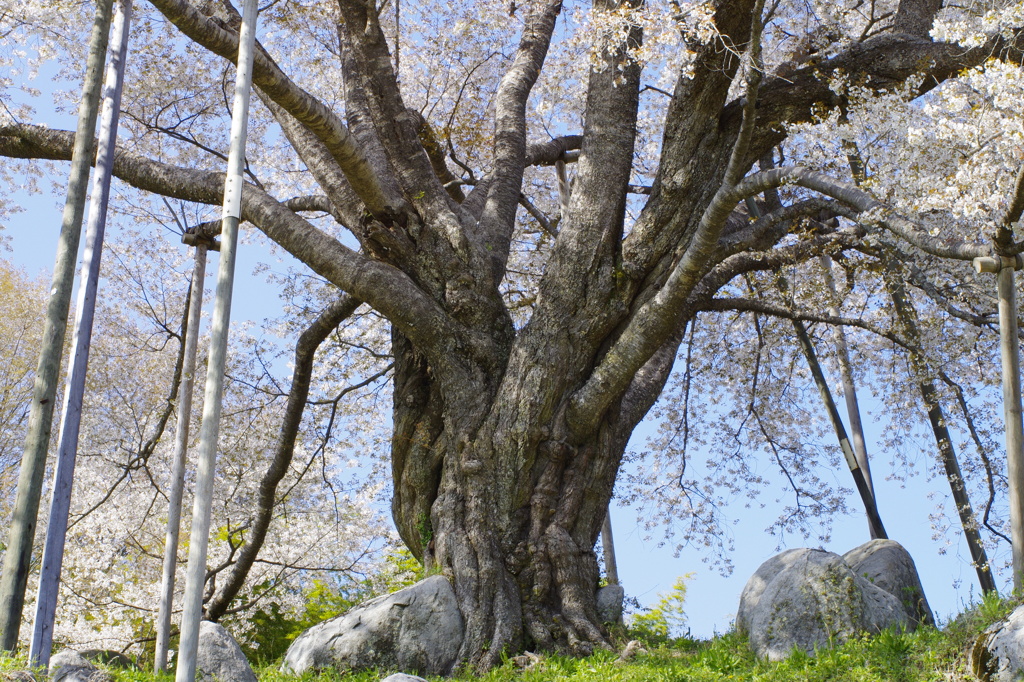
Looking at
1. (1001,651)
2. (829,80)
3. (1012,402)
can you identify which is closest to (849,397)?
(829,80)

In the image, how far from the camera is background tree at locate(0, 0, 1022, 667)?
5.50 metres

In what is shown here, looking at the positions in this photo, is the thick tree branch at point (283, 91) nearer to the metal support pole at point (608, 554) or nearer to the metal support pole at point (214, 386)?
the metal support pole at point (214, 386)

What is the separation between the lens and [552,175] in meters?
11.8

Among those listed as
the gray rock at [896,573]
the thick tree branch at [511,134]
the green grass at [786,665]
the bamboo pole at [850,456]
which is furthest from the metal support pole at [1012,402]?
the thick tree branch at [511,134]

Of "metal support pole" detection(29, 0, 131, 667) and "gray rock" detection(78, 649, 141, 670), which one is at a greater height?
"metal support pole" detection(29, 0, 131, 667)

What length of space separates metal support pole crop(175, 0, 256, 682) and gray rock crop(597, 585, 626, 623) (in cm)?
307

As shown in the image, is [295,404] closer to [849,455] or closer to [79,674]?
[79,674]

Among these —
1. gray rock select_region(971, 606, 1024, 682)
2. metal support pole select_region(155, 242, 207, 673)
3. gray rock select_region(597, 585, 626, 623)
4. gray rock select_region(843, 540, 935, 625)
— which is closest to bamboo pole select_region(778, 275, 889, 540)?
gray rock select_region(843, 540, 935, 625)

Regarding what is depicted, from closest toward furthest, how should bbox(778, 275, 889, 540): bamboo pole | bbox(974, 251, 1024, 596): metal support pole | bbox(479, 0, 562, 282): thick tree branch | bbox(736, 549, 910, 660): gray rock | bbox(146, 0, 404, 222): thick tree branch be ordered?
bbox(974, 251, 1024, 596): metal support pole, bbox(146, 0, 404, 222): thick tree branch, bbox(736, 549, 910, 660): gray rock, bbox(479, 0, 562, 282): thick tree branch, bbox(778, 275, 889, 540): bamboo pole

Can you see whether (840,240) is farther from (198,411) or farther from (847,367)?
(198,411)

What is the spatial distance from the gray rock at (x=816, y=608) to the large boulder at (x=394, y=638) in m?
1.99

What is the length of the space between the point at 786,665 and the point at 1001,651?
3.89 ft

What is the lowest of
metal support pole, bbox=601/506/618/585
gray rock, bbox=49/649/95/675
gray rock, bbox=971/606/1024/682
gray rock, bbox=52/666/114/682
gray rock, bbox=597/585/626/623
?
gray rock, bbox=971/606/1024/682

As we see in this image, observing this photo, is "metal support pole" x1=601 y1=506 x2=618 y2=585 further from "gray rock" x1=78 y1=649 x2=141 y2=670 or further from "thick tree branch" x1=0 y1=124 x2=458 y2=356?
"gray rock" x1=78 y1=649 x2=141 y2=670
